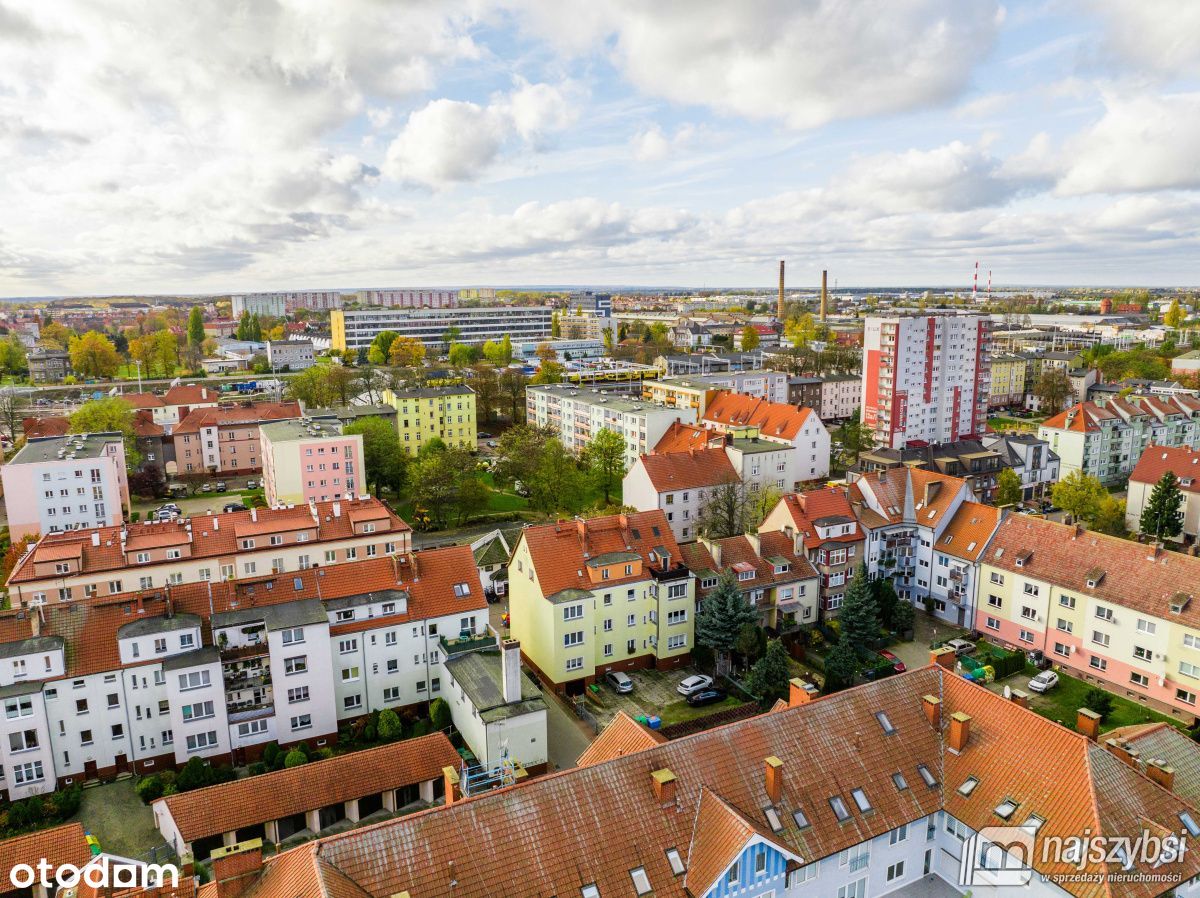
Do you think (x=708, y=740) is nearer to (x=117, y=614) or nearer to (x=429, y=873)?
(x=429, y=873)

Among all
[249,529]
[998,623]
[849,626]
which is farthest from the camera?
[249,529]

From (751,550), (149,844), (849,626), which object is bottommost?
(149,844)

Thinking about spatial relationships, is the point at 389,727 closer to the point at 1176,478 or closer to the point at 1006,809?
the point at 1006,809

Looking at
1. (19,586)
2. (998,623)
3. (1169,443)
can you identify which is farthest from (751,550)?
(1169,443)

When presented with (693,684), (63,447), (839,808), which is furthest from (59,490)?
(839,808)

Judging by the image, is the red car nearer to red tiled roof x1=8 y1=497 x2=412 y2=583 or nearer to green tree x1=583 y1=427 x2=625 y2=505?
red tiled roof x1=8 y1=497 x2=412 y2=583

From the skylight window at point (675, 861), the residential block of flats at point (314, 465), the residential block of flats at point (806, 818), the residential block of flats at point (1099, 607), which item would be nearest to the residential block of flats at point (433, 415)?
the residential block of flats at point (314, 465)

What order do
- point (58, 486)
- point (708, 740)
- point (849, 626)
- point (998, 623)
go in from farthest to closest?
point (58, 486)
point (998, 623)
point (849, 626)
point (708, 740)

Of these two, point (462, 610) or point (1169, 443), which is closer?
point (462, 610)

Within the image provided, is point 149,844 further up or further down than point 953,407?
further down
